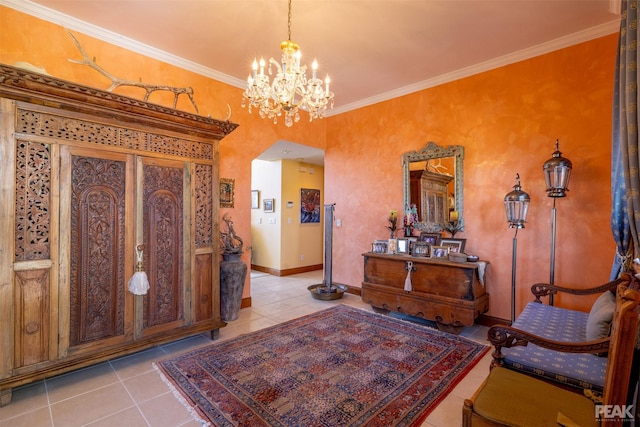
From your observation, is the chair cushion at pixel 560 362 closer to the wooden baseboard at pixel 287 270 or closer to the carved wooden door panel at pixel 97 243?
the carved wooden door panel at pixel 97 243

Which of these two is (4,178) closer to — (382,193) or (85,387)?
(85,387)

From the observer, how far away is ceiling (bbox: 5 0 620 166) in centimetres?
268

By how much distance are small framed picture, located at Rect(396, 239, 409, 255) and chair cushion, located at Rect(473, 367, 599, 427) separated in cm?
257

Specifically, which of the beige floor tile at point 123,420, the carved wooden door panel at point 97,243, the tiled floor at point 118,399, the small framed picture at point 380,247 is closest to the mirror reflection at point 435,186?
the small framed picture at point 380,247

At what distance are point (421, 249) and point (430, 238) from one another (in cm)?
26

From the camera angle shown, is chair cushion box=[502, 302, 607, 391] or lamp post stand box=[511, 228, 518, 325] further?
lamp post stand box=[511, 228, 518, 325]

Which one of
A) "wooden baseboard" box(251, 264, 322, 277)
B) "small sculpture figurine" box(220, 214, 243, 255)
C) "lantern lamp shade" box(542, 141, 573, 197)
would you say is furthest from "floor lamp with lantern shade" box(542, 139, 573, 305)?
"wooden baseboard" box(251, 264, 322, 277)

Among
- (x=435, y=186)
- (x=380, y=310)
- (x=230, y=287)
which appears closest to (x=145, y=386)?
(x=230, y=287)

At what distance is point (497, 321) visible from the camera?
3.63m

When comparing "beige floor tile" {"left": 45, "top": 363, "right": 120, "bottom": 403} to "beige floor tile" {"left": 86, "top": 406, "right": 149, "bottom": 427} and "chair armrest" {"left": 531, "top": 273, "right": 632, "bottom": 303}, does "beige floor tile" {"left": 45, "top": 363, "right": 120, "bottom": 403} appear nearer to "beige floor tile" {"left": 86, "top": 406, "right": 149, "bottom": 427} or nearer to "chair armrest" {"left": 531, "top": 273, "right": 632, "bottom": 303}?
"beige floor tile" {"left": 86, "top": 406, "right": 149, "bottom": 427}

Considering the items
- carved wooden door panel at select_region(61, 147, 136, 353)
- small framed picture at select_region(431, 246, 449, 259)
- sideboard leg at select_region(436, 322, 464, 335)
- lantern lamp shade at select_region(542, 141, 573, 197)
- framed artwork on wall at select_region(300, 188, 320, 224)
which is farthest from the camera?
framed artwork on wall at select_region(300, 188, 320, 224)

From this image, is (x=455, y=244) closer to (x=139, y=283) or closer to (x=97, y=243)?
(x=139, y=283)

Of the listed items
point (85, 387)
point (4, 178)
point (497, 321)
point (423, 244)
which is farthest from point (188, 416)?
point (497, 321)

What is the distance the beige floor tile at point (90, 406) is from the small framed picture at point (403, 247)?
3.31m
